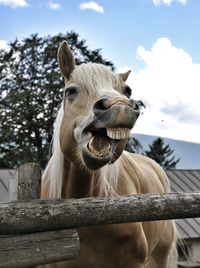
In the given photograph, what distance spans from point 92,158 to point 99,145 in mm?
80

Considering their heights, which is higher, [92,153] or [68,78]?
[68,78]

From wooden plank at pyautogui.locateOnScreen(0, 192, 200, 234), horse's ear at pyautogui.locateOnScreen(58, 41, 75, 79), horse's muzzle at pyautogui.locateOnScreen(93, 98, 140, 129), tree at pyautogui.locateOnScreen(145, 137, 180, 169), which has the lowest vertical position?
tree at pyautogui.locateOnScreen(145, 137, 180, 169)

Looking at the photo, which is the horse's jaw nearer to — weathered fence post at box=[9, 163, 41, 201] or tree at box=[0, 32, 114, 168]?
weathered fence post at box=[9, 163, 41, 201]

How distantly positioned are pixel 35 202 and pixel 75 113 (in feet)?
2.69

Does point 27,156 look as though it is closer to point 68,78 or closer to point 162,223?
point 162,223

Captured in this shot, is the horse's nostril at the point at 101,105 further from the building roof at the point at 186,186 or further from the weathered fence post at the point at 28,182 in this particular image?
the building roof at the point at 186,186

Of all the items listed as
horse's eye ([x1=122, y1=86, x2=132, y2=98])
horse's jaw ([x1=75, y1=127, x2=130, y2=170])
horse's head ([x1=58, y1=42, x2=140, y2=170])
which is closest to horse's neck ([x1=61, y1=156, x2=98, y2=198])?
horse's head ([x1=58, y1=42, x2=140, y2=170])

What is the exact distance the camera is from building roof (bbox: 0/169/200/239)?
629 cm

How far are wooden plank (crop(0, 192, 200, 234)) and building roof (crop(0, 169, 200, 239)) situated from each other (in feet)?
13.1

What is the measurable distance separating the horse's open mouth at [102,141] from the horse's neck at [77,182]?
1.48 ft

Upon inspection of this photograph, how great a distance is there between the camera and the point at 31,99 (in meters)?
20.0

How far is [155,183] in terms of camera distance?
4430mm

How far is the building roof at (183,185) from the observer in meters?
6.29

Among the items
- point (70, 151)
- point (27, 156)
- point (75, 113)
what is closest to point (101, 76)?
point (75, 113)
